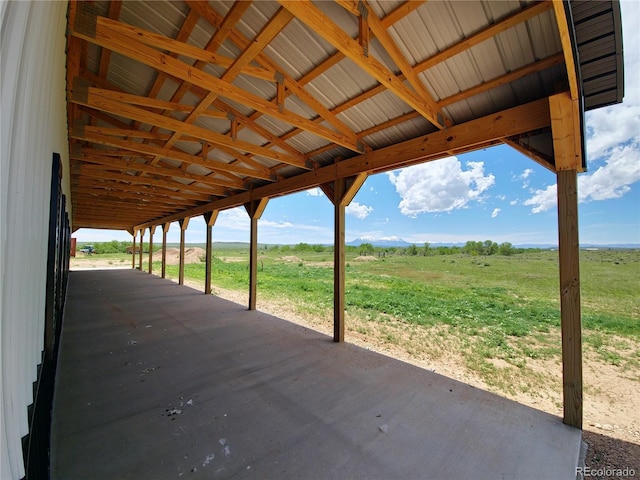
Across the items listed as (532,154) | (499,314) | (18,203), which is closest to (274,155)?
(532,154)

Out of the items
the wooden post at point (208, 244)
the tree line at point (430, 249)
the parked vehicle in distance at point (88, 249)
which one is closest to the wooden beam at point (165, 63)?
the wooden post at point (208, 244)

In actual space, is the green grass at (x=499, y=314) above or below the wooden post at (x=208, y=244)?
below

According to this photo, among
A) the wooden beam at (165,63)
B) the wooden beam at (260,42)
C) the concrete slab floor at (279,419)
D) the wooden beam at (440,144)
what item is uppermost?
the wooden beam at (260,42)

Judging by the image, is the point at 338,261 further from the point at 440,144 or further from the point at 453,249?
the point at 453,249

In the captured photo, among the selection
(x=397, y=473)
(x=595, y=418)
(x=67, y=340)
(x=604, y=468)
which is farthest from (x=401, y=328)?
(x=67, y=340)

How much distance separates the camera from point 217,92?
2346 millimetres

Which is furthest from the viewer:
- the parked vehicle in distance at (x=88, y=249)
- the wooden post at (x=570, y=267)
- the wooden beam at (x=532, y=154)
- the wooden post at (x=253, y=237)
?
the parked vehicle in distance at (x=88, y=249)

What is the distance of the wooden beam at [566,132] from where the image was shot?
204cm

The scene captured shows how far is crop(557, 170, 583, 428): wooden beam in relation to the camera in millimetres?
2188

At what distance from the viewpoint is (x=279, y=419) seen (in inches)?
84.4

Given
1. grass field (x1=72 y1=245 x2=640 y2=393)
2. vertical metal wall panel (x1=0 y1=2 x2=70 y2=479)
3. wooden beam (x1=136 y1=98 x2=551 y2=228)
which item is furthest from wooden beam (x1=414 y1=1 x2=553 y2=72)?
grass field (x1=72 y1=245 x2=640 y2=393)

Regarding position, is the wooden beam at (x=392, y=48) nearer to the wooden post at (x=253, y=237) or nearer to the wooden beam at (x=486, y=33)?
the wooden beam at (x=486, y=33)

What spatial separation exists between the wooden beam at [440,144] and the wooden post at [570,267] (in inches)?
12.0

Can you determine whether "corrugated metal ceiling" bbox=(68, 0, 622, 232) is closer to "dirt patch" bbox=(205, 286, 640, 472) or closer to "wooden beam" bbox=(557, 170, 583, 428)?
"wooden beam" bbox=(557, 170, 583, 428)
